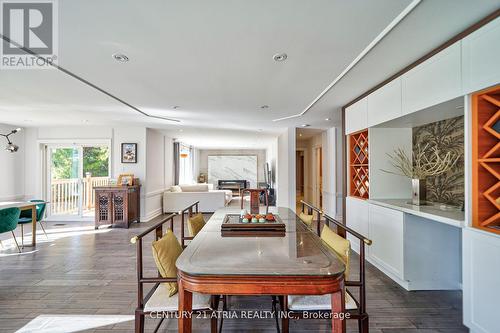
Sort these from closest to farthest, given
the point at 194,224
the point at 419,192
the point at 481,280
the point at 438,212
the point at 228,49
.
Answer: the point at 481,280 → the point at 228,49 → the point at 438,212 → the point at 194,224 → the point at 419,192

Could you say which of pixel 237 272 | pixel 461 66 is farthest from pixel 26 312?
pixel 461 66

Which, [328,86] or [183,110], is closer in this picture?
[328,86]

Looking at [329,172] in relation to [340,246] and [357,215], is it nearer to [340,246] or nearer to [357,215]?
[357,215]

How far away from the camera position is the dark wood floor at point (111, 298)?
206 cm

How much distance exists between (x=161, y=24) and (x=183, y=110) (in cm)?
267

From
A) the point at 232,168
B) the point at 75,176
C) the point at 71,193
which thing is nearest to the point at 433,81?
the point at 75,176

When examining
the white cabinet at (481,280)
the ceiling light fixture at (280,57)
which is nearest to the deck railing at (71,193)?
the ceiling light fixture at (280,57)

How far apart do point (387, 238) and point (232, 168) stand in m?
9.99

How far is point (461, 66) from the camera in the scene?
1.94m

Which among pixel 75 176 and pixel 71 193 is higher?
pixel 75 176

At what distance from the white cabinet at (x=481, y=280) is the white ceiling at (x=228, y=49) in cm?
161

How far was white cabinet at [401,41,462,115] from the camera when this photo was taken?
2.00 meters

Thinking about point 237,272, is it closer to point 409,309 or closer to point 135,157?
point 409,309

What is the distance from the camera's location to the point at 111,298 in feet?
8.20
